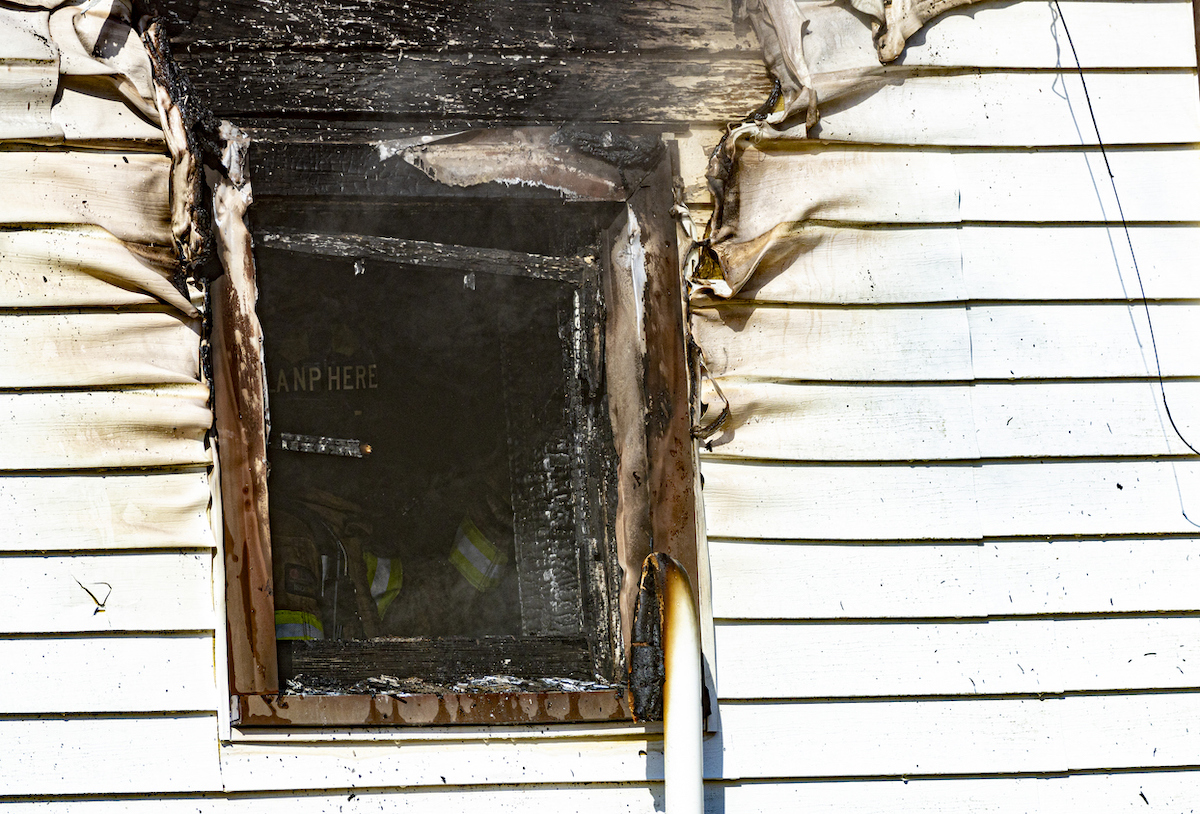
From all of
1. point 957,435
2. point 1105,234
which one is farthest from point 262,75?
point 1105,234

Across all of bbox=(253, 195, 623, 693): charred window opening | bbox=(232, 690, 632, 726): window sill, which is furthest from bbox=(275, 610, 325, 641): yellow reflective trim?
bbox=(232, 690, 632, 726): window sill

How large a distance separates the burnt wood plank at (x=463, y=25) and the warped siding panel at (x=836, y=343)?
57cm

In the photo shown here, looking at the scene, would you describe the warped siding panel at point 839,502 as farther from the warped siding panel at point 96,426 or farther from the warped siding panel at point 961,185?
the warped siding panel at point 96,426

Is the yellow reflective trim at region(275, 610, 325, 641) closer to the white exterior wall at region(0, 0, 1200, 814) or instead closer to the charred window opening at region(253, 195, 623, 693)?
the charred window opening at region(253, 195, 623, 693)

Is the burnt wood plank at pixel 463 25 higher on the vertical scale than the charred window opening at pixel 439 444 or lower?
higher

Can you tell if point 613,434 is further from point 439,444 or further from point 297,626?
point 297,626

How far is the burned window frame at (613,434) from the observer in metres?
1.37

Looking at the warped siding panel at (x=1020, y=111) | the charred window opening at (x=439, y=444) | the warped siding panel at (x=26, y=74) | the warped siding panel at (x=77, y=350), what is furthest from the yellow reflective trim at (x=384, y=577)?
the warped siding panel at (x=1020, y=111)

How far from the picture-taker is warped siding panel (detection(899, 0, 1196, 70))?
1448 mm

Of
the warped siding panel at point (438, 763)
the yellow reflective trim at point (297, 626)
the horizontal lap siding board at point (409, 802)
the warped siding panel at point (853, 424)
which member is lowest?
the horizontal lap siding board at point (409, 802)

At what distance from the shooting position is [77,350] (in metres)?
1.34

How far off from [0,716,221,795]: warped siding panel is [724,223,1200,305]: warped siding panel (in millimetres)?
1387

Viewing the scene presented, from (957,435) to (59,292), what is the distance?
5.80 ft

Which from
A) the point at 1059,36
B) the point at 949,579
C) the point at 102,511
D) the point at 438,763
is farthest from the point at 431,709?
the point at 1059,36
